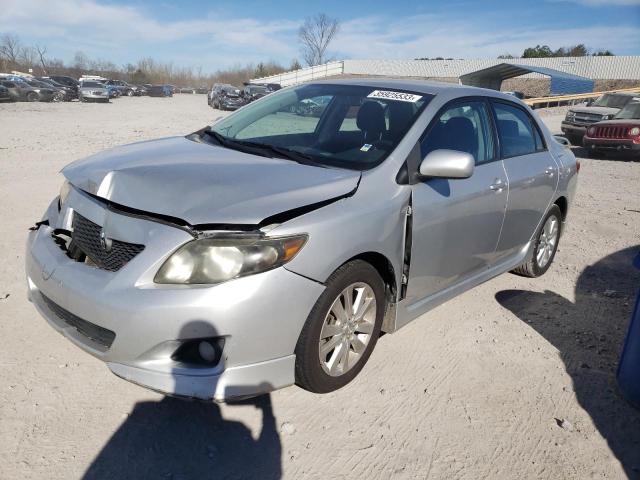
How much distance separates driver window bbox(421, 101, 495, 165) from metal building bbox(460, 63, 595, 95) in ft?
73.7

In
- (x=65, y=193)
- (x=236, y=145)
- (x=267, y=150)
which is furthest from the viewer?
(x=236, y=145)

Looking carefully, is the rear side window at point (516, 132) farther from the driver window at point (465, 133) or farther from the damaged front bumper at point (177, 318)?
the damaged front bumper at point (177, 318)

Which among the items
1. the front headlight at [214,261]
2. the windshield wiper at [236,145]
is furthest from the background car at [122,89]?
the front headlight at [214,261]

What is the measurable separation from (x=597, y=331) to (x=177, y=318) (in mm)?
3172

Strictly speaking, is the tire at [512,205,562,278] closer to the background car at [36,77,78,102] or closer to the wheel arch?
the wheel arch

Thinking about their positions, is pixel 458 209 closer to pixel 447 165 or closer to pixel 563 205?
pixel 447 165

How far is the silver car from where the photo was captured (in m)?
2.19

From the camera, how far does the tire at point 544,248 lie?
451cm

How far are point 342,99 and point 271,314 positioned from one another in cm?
205

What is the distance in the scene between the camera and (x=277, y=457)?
2.30 m

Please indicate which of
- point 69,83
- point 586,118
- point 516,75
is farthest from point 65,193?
point 69,83

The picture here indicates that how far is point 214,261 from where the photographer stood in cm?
219

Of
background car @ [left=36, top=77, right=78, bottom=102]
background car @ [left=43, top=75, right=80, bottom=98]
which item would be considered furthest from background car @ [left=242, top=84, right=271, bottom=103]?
background car @ [left=43, top=75, right=80, bottom=98]

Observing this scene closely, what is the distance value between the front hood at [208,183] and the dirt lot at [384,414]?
3.45 feet
